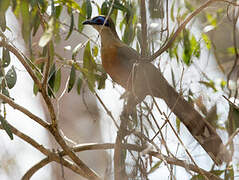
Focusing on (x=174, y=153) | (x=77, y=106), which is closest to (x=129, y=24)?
(x=174, y=153)

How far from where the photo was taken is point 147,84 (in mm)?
2434

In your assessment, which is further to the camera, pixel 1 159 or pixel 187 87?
pixel 1 159

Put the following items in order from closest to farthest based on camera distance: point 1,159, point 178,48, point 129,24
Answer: point 129,24, point 178,48, point 1,159

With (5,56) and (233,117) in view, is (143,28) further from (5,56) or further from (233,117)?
(5,56)

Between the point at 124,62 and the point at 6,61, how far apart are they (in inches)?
43.0

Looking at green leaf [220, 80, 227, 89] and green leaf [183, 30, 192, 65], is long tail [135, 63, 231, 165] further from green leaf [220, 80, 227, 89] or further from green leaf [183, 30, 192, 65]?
green leaf [220, 80, 227, 89]

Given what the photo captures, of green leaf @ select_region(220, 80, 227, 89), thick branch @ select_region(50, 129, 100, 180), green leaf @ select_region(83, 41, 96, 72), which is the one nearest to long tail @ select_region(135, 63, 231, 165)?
green leaf @ select_region(83, 41, 96, 72)

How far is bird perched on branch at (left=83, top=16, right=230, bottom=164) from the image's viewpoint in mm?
2450

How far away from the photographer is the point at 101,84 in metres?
2.96

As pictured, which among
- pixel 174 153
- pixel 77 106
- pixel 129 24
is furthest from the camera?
pixel 77 106

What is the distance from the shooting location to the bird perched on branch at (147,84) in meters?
2.45

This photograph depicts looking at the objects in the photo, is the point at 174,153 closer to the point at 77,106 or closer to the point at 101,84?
the point at 101,84

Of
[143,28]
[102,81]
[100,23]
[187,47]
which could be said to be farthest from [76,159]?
[100,23]

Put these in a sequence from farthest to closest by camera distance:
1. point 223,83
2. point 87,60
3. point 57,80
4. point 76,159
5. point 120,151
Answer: point 223,83 < point 57,80 < point 87,60 < point 76,159 < point 120,151
